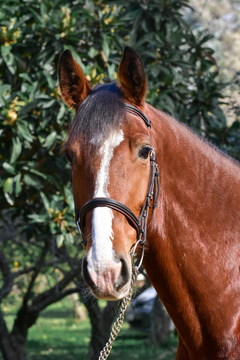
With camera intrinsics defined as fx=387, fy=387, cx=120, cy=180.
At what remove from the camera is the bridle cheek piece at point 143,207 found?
1.90 m

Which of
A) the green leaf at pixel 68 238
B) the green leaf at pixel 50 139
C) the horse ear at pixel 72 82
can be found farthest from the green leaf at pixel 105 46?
the green leaf at pixel 68 238

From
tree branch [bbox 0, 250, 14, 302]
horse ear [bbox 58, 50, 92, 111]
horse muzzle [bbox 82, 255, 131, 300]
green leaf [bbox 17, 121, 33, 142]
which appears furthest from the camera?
tree branch [bbox 0, 250, 14, 302]

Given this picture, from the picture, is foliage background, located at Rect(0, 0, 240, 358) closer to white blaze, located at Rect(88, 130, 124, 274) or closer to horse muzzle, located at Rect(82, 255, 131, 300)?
white blaze, located at Rect(88, 130, 124, 274)

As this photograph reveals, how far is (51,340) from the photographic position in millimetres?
12578

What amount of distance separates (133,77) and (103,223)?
0.91 meters

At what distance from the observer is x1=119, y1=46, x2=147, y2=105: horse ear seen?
2.19 meters

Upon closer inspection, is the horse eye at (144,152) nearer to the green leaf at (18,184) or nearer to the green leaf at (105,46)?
the green leaf at (18,184)

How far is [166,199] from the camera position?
2291 mm

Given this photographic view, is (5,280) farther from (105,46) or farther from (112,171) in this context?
(112,171)

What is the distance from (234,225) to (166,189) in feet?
1.52

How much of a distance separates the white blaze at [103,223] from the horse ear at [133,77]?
32 centimetres

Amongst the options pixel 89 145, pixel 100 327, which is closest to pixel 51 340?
pixel 100 327

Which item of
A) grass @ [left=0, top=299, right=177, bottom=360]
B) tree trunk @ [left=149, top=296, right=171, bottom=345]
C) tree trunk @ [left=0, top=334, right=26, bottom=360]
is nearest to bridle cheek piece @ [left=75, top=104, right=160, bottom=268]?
tree trunk @ [left=0, top=334, right=26, bottom=360]

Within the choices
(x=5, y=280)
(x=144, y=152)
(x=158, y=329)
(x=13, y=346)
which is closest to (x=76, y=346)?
(x=158, y=329)
